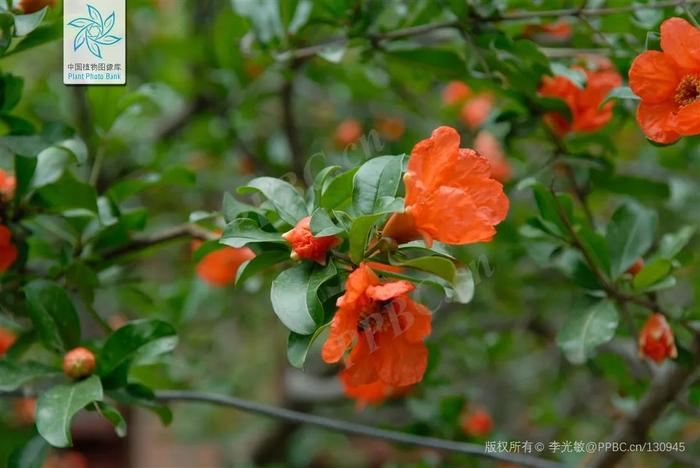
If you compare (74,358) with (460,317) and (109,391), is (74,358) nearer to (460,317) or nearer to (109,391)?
(109,391)

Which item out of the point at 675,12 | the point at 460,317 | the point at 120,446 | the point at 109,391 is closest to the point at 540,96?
the point at 675,12

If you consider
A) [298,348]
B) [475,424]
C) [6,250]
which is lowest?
[475,424]

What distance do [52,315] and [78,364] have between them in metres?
0.08

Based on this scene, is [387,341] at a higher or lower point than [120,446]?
higher

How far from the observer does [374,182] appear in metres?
0.73

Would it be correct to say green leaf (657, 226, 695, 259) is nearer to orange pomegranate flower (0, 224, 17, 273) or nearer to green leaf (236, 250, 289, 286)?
green leaf (236, 250, 289, 286)

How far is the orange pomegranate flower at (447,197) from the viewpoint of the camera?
68 cm

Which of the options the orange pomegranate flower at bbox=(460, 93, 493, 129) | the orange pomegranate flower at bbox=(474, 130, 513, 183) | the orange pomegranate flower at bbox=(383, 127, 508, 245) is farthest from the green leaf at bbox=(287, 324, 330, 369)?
the orange pomegranate flower at bbox=(460, 93, 493, 129)

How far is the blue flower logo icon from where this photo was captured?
0.95m

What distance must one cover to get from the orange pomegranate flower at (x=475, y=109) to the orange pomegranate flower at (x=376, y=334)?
1296 mm

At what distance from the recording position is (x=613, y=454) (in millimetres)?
1144

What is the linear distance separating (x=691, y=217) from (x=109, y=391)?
137cm

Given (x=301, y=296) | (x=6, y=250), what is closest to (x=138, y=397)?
(x=6, y=250)

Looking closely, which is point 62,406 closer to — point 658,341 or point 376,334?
point 376,334
